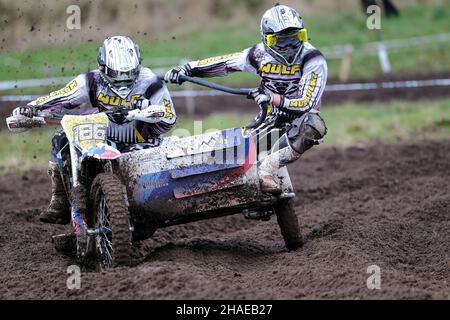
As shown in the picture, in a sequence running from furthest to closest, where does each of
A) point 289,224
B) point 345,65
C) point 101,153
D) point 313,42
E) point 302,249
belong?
point 313,42
point 345,65
point 289,224
point 302,249
point 101,153

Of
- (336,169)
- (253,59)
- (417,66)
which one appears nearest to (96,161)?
(253,59)

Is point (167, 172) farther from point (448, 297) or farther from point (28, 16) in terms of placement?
point (28, 16)

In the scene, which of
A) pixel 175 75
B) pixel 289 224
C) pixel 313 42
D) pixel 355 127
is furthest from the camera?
pixel 313 42

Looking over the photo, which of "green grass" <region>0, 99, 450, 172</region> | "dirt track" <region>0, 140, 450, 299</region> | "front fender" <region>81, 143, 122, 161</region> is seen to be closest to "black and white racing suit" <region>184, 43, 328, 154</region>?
"dirt track" <region>0, 140, 450, 299</region>

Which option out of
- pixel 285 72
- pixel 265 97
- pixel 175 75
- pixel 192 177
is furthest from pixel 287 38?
pixel 192 177

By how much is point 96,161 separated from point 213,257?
1453 mm

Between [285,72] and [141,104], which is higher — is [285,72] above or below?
above

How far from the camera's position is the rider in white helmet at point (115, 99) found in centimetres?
827

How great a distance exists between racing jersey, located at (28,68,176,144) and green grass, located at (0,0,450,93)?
12.2 metres

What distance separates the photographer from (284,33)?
857 centimetres

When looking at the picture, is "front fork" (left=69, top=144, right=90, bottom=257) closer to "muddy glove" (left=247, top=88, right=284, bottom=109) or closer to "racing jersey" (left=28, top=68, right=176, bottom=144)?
"racing jersey" (left=28, top=68, right=176, bottom=144)

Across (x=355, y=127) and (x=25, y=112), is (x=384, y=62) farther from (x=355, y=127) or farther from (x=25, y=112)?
(x=25, y=112)

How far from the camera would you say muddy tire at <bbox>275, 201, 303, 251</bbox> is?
8531mm

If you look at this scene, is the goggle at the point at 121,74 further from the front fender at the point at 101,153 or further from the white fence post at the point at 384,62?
the white fence post at the point at 384,62
